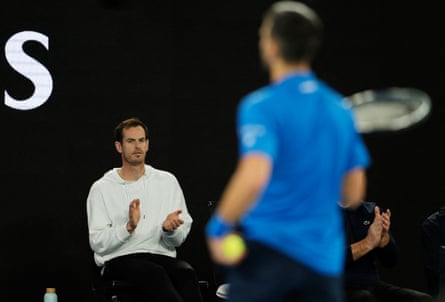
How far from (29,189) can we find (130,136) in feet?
3.28

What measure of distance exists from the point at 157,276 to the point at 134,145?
0.87 meters

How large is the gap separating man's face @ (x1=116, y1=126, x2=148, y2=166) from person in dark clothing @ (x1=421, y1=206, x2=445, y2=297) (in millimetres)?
1817

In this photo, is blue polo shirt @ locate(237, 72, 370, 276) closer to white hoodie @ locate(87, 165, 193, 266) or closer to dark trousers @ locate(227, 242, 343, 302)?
dark trousers @ locate(227, 242, 343, 302)

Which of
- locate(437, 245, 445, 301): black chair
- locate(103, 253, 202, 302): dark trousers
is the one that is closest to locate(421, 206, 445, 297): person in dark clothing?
locate(437, 245, 445, 301): black chair

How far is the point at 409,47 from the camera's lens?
22.9 feet

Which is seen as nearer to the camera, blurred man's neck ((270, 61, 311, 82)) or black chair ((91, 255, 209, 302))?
blurred man's neck ((270, 61, 311, 82))

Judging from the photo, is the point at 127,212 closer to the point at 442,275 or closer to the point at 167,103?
the point at 167,103

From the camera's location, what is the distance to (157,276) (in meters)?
5.51

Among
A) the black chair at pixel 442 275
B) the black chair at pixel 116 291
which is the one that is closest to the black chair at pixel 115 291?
the black chair at pixel 116 291

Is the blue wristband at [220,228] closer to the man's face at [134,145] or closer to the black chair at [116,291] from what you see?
the black chair at [116,291]

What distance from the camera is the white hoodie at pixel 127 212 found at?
18.8ft

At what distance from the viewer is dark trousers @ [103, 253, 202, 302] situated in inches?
215

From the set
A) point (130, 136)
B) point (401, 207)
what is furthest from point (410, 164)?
point (130, 136)

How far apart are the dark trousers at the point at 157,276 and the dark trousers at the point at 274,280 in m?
2.78
